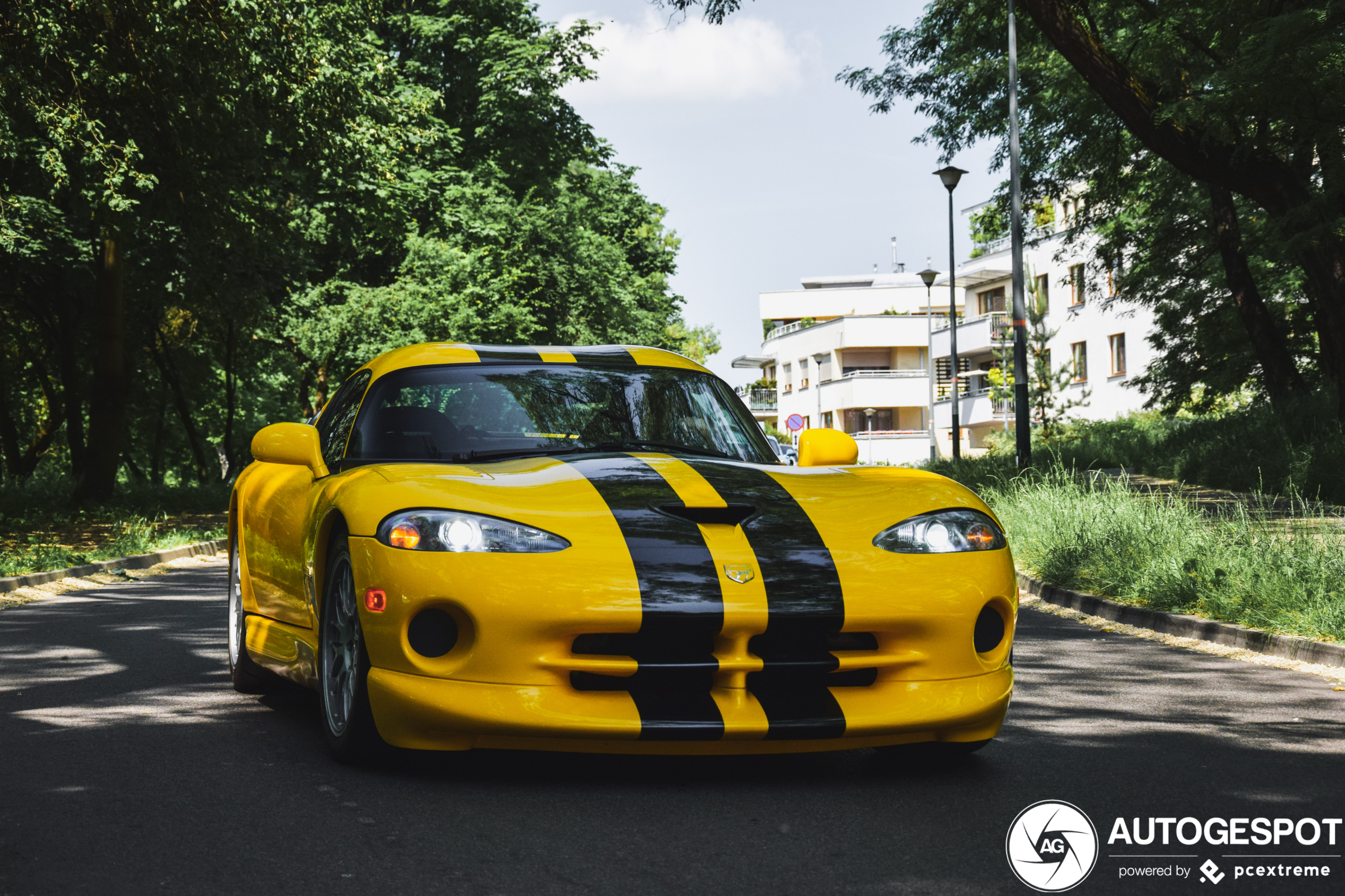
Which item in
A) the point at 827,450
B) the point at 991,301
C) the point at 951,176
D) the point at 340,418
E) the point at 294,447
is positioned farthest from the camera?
the point at 991,301

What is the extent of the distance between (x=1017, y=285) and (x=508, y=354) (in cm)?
1503

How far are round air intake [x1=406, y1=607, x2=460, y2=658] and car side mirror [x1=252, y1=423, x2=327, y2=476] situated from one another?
137 cm

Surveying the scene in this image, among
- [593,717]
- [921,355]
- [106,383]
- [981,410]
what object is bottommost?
A: [593,717]

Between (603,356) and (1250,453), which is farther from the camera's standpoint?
(1250,453)

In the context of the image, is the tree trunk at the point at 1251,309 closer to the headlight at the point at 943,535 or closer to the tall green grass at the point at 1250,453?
the tall green grass at the point at 1250,453

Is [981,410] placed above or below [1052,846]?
above

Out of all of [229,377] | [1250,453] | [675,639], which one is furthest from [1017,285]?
[229,377]

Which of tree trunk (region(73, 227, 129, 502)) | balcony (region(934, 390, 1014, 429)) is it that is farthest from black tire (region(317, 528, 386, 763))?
balcony (region(934, 390, 1014, 429))

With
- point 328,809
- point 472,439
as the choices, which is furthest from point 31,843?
point 472,439

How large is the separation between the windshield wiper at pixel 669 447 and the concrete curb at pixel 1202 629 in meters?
4.08

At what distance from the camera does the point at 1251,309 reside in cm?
2438

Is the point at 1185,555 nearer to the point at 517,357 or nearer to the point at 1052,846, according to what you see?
the point at 517,357

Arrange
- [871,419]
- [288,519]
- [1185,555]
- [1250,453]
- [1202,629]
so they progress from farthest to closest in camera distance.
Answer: [871,419]
[1250,453]
[1185,555]
[1202,629]
[288,519]

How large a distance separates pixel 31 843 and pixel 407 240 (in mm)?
28531
